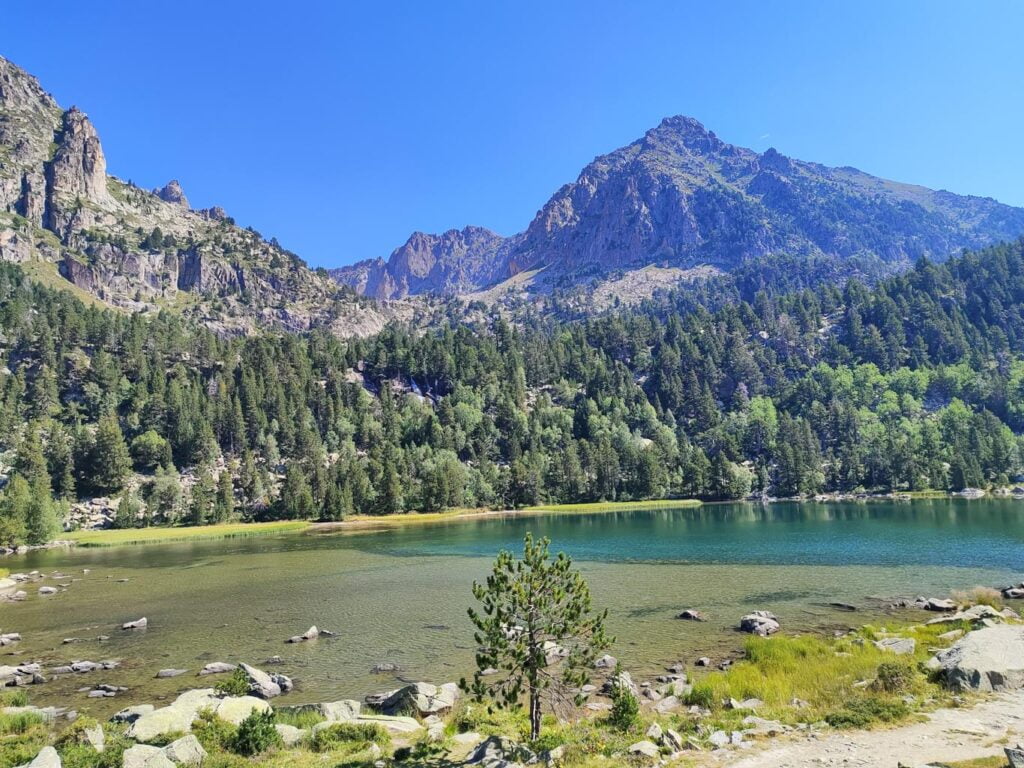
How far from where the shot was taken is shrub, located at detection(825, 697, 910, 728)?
67.1 feet

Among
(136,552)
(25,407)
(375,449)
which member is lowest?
(136,552)

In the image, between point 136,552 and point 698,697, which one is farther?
point 136,552

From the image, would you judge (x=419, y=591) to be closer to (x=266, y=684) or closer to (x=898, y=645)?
(x=266, y=684)

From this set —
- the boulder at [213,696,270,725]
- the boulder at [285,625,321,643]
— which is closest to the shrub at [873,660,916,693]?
the boulder at [213,696,270,725]

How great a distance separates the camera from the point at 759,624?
39.6 metres

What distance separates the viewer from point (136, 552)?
103 meters

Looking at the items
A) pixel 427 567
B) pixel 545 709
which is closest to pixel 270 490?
pixel 427 567

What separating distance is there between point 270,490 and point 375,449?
31.6 m

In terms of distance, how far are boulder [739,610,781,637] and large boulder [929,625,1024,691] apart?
11.9 meters

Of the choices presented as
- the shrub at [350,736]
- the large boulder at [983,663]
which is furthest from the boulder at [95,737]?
the large boulder at [983,663]

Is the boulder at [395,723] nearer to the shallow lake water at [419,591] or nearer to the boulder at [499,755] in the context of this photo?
the boulder at [499,755]

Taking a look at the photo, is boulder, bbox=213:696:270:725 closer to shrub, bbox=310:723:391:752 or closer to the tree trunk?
shrub, bbox=310:723:391:752

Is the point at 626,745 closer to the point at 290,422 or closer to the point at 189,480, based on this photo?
the point at 189,480

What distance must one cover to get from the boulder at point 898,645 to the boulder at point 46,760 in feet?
114
